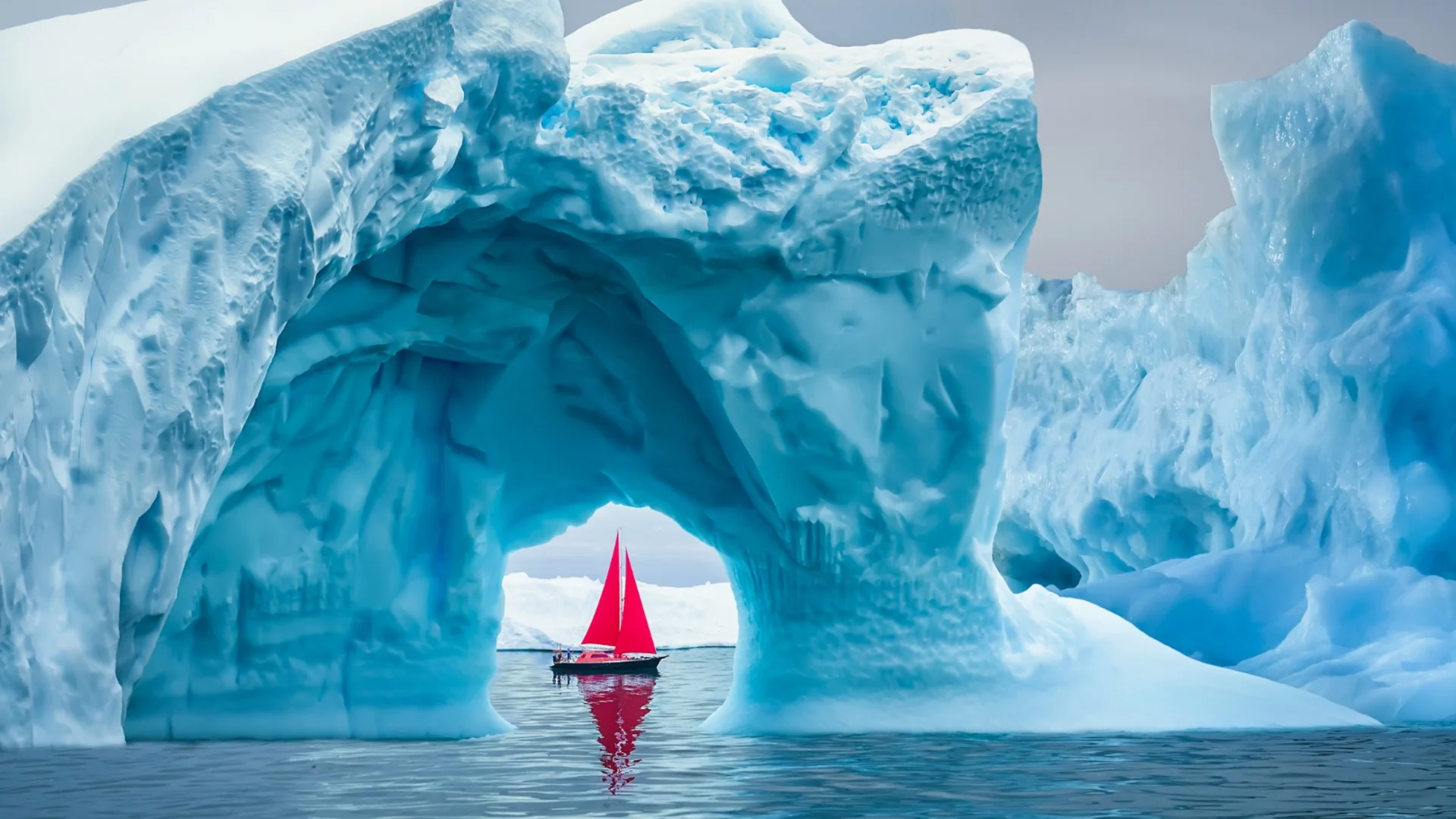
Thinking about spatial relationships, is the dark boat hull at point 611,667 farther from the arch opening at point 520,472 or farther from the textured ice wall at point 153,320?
the textured ice wall at point 153,320

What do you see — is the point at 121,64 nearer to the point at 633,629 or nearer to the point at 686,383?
the point at 686,383

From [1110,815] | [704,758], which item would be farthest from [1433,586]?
[1110,815]

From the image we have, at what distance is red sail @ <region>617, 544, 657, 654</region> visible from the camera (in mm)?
24062

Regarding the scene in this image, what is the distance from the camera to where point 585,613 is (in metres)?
39.7

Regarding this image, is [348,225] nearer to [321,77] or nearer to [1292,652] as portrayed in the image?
[321,77]

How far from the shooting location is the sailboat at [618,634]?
22844mm

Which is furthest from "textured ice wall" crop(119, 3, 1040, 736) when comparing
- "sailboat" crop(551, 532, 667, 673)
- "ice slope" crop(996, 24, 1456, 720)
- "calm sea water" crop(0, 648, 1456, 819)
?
"sailboat" crop(551, 532, 667, 673)

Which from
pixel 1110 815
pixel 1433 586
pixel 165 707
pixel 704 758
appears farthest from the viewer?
pixel 1433 586

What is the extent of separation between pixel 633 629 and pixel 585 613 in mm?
14955

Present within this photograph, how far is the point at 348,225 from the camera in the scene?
7570 mm

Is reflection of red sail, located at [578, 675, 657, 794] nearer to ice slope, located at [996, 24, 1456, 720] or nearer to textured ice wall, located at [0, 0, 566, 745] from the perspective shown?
textured ice wall, located at [0, 0, 566, 745]

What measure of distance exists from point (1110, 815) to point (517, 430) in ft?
22.6

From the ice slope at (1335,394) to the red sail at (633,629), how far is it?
31.9ft

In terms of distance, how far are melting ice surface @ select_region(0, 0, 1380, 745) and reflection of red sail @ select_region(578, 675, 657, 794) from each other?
3.43ft
